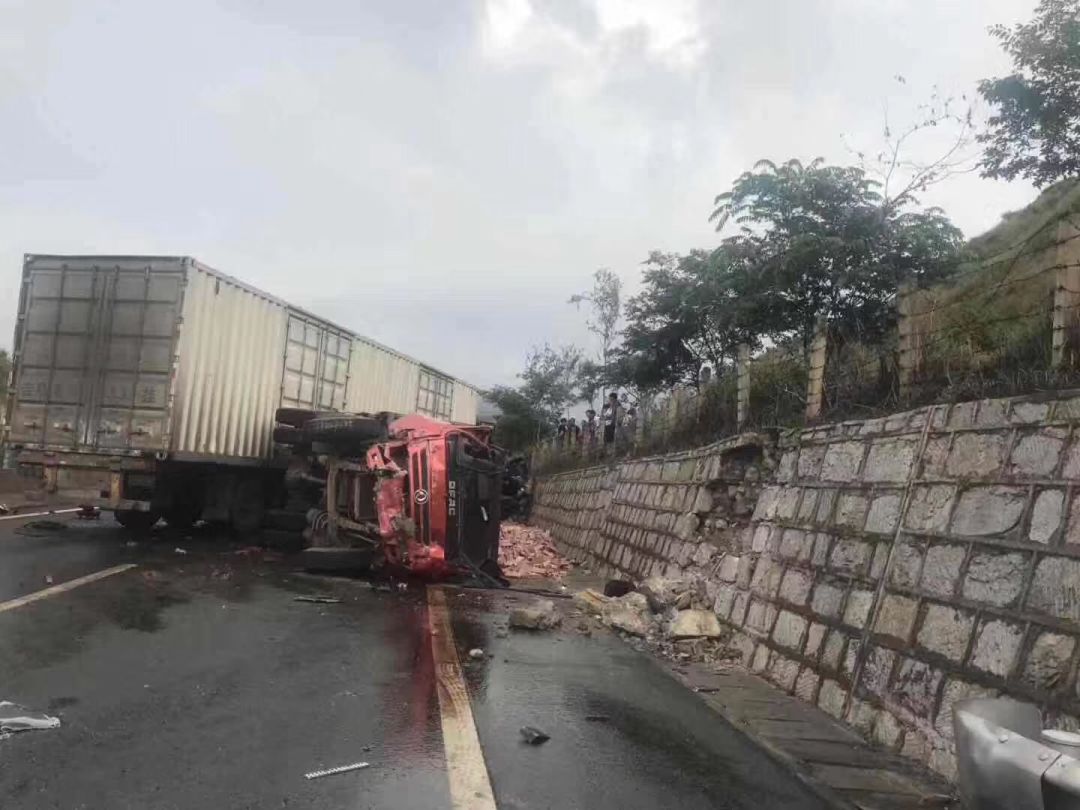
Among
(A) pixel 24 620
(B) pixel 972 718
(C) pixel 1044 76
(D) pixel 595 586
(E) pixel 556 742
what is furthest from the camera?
(D) pixel 595 586

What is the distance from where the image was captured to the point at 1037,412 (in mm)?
4594

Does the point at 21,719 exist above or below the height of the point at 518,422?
below

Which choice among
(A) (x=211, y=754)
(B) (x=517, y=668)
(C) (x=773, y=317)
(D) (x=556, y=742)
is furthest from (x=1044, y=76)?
(A) (x=211, y=754)

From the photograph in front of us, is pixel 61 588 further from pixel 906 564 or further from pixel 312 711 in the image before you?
pixel 906 564

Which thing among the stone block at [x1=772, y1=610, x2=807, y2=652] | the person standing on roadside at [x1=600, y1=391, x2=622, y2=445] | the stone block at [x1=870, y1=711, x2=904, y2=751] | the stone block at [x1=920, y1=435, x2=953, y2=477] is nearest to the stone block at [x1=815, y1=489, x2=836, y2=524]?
the stone block at [x1=772, y1=610, x2=807, y2=652]

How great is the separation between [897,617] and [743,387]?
4809 millimetres

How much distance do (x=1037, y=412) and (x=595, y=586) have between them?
878cm

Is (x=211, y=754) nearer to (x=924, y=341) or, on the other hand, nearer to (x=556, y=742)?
(x=556, y=742)

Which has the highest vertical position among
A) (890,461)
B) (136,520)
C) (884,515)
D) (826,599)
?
(890,461)

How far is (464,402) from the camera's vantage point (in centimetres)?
2297

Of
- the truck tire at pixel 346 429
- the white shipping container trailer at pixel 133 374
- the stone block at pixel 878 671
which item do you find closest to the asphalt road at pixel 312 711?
the stone block at pixel 878 671

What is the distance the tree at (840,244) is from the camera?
1194cm

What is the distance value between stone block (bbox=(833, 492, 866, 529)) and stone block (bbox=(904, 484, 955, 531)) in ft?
1.92

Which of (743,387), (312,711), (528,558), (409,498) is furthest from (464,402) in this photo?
(312,711)
